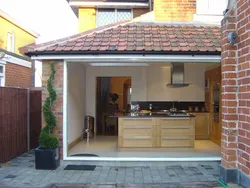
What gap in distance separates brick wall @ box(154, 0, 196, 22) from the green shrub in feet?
15.5

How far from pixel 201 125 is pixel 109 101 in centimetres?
449

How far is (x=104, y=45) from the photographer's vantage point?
24.4 feet

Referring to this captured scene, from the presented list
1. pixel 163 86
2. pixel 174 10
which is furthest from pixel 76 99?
pixel 174 10

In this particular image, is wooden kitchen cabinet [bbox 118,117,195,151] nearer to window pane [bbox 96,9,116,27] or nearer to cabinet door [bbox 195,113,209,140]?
cabinet door [bbox 195,113,209,140]

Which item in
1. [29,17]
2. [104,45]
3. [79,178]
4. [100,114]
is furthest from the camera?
[29,17]

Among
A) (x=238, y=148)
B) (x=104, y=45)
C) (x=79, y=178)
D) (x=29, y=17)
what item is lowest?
(x=79, y=178)

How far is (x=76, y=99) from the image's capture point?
32.5 feet

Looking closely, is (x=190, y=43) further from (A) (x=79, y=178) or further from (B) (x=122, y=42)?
A: (A) (x=79, y=178)

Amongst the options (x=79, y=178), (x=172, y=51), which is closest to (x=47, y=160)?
(x=79, y=178)

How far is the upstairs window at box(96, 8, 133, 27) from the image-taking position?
1330 centimetres

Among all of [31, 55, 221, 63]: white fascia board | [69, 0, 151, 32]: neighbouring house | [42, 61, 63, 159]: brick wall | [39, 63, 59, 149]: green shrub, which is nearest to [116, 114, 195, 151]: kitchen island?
[42, 61, 63, 159]: brick wall

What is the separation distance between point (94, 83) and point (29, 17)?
1350cm

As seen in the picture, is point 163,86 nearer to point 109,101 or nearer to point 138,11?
point 109,101

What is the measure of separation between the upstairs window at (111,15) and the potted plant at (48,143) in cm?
665
